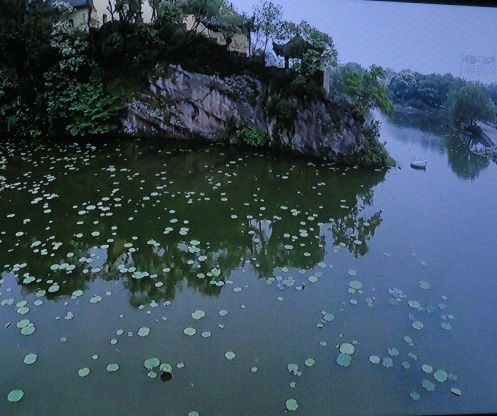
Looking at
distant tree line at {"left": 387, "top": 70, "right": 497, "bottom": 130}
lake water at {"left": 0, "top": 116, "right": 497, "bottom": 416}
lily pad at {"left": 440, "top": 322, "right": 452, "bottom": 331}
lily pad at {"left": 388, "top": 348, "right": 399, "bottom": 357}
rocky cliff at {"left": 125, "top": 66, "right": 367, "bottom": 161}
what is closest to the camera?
lake water at {"left": 0, "top": 116, "right": 497, "bottom": 416}

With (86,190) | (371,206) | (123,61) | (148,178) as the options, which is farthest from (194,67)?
(371,206)

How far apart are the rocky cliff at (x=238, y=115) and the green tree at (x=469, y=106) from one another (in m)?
1.43

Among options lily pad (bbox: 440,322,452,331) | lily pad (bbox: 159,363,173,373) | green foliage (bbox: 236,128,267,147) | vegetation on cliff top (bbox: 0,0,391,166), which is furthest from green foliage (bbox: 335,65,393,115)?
lily pad (bbox: 159,363,173,373)

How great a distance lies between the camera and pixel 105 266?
318 cm

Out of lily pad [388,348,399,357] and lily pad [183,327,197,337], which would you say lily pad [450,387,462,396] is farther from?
lily pad [183,327,197,337]

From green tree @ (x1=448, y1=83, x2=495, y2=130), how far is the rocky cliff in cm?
143

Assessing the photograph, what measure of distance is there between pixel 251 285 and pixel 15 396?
1.55 meters

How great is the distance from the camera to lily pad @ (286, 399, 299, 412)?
2.08 m

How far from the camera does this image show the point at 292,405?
6.88 feet

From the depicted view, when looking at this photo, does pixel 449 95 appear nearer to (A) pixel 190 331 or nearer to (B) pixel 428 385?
(B) pixel 428 385

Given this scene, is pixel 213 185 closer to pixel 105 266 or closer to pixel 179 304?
pixel 105 266

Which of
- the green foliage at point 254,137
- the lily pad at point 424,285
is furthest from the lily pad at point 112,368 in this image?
the green foliage at point 254,137

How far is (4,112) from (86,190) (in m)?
2.57

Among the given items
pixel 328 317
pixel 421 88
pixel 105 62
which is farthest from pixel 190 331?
pixel 105 62
